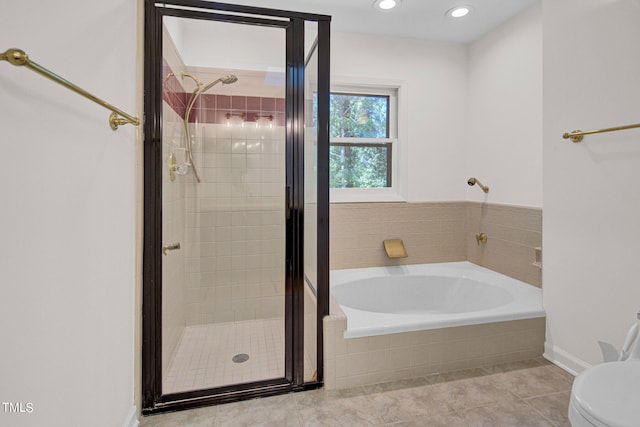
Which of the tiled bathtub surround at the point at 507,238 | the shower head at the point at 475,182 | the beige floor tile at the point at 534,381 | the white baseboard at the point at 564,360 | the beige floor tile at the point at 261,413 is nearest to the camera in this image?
the beige floor tile at the point at 261,413

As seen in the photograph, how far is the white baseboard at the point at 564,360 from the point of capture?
1897 millimetres

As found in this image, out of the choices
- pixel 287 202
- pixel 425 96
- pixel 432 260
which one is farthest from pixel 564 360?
pixel 425 96

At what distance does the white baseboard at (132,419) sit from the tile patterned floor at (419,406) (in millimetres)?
50

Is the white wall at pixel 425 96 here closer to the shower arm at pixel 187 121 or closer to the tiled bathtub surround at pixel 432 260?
the tiled bathtub surround at pixel 432 260

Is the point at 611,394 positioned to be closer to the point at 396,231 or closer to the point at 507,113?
the point at 396,231

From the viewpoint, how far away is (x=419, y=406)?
168cm

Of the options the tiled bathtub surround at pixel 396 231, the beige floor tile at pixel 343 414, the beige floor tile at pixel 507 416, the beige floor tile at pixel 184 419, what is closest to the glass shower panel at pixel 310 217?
the beige floor tile at pixel 343 414

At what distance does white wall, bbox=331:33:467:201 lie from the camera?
2906 millimetres

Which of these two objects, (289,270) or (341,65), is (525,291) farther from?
(341,65)

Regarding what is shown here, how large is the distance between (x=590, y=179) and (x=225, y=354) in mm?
2258

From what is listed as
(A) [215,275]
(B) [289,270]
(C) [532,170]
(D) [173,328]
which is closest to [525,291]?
(C) [532,170]

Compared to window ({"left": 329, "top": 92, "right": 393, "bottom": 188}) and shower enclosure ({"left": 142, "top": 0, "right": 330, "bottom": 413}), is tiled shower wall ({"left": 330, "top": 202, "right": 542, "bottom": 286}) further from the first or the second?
shower enclosure ({"left": 142, "top": 0, "right": 330, "bottom": 413})

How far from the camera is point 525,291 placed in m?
2.41

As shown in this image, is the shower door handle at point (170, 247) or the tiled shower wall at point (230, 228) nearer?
the shower door handle at point (170, 247)
